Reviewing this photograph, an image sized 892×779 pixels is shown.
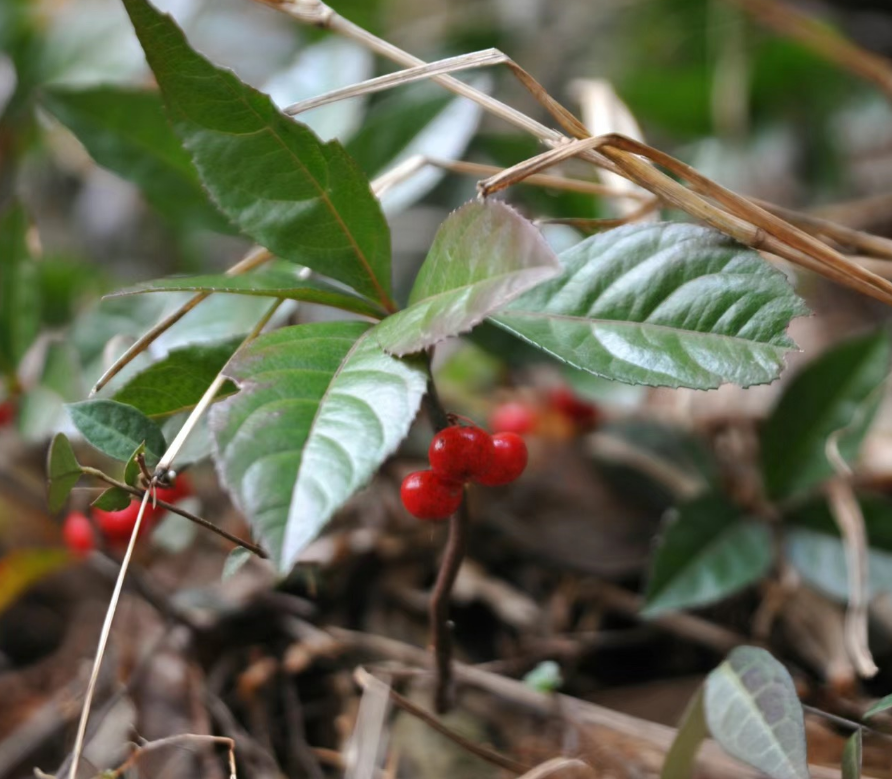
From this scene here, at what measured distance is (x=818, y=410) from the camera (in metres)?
1.07

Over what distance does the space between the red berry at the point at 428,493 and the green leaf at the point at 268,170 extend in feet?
0.52

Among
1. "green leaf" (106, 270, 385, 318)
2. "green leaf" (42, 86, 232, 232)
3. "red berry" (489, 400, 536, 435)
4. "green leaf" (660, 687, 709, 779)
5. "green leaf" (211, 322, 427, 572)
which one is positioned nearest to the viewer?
"green leaf" (211, 322, 427, 572)

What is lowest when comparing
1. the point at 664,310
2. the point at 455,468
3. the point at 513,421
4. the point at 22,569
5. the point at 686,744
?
the point at 22,569

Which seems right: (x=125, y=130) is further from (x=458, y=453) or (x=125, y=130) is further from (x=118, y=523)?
(x=458, y=453)

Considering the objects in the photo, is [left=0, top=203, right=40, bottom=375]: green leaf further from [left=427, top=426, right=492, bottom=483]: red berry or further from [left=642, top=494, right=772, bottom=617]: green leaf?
[left=642, top=494, right=772, bottom=617]: green leaf

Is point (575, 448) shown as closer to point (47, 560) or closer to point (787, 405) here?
point (787, 405)

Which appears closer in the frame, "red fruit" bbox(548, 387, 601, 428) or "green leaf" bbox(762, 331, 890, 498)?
"green leaf" bbox(762, 331, 890, 498)

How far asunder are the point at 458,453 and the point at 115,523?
1.44 ft

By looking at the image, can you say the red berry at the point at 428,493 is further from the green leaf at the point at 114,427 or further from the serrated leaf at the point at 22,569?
the serrated leaf at the point at 22,569

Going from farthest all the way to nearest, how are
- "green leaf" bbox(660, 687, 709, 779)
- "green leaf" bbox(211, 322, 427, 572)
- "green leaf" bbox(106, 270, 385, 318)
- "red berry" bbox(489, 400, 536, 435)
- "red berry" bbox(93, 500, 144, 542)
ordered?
"red berry" bbox(489, 400, 536, 435), "red berry" bbox(93, 500, 144, 542), "green leaf" bbox(660, 687, 709, 779), "green leaf" bbox(106, 270, 385, 318), "green leaf" bbox(211, 322, 427, 572)

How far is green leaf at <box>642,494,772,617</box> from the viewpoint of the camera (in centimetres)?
94

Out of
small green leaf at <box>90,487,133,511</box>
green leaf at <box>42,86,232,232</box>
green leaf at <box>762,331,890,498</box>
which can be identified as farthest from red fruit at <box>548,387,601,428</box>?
small green leaf at <box>90,487,133,511</box>

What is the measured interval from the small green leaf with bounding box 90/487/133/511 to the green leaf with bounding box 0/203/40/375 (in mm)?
539

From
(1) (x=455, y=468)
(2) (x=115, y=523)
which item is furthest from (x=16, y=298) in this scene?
(1) (x=455, y=468)
